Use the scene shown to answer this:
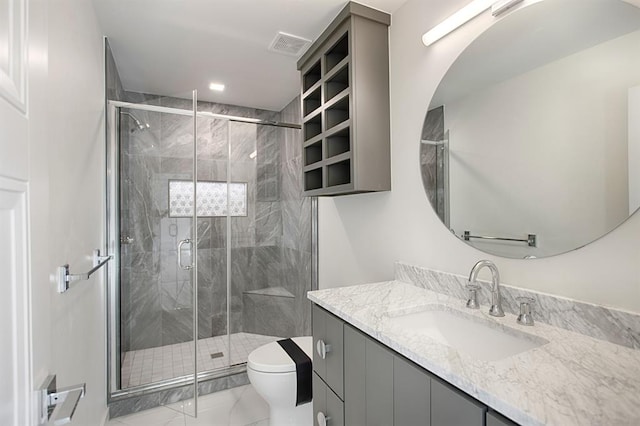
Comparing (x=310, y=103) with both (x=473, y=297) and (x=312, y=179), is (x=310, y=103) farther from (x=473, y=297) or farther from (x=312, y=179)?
(x=473, y=297)

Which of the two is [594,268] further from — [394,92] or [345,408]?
[394,92]

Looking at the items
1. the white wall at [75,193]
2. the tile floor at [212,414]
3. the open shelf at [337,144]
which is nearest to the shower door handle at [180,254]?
the white wall at [75,193]

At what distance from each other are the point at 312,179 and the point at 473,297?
1.30 meters

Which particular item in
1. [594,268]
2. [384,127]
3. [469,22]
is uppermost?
[469,22]

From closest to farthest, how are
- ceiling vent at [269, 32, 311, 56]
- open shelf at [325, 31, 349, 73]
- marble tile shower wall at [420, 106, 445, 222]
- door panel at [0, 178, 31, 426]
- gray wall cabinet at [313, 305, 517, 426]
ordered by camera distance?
door panel at [0, 178, 31, 426], gray wall cabinet at [313, 305, 517, 426], marble tile shower wall at [420, 106, 445, 222], open shelf at [325, 31, 349, 73], ceiling vent at [269, 32, 311, 56]

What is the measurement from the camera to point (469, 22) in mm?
1348

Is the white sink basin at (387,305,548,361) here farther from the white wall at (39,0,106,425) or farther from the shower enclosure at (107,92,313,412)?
the shower enclosure at (107,92,313,412)

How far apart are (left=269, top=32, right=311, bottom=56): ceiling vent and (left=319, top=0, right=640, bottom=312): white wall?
24.1 inches

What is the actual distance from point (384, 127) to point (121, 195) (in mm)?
1782

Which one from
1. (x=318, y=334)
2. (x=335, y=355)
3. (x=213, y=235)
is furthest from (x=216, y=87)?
(x=335, y=355)

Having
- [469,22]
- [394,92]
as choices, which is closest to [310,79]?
[394,92]

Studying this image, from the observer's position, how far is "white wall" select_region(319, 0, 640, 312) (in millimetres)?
933

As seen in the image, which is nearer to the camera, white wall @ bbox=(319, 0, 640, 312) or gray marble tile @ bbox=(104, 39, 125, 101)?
white wall @ bbox=(319, 0, 640, 312)

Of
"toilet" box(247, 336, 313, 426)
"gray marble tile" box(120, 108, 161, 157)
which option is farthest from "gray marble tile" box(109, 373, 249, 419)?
"gray marble tile" box(120, 108, 161, 157)
